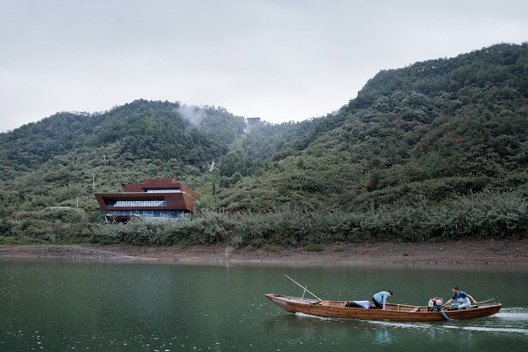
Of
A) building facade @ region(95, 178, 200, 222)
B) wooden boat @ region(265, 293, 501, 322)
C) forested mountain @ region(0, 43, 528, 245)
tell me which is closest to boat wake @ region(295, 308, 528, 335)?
wooden boat @ region(265, 293, 501, 322)

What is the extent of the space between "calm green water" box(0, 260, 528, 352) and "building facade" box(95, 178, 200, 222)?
42.9m

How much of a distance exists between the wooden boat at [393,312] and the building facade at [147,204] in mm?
64049

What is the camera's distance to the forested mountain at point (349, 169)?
2419 inches

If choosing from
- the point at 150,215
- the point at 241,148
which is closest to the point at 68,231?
the point at 150,215

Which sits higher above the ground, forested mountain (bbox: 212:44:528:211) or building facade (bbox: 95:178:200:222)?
forested mountain (bbox: 212:44:528:211)

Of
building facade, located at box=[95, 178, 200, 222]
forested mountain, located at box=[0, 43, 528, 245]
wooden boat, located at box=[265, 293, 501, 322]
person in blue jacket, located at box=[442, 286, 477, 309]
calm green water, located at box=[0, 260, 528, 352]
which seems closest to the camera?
calm green water, located at box=[0, 260, 528, 352]

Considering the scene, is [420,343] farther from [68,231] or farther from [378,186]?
[68,231]

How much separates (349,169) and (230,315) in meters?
69.4

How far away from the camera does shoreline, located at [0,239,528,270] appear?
50.9 metres

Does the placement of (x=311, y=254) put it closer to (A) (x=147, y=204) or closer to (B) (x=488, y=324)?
(B) (x=488, y=324)

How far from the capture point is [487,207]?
54000mm

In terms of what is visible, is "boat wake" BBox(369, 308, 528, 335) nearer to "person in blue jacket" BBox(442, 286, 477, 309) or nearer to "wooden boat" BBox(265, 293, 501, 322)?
"wooden boat" BBox(265, 293, 501, 322)

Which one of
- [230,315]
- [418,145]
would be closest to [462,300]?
[230,315]

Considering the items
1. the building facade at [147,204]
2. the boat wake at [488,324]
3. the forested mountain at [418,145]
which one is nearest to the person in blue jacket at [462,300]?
the boat wake at [488,324]
